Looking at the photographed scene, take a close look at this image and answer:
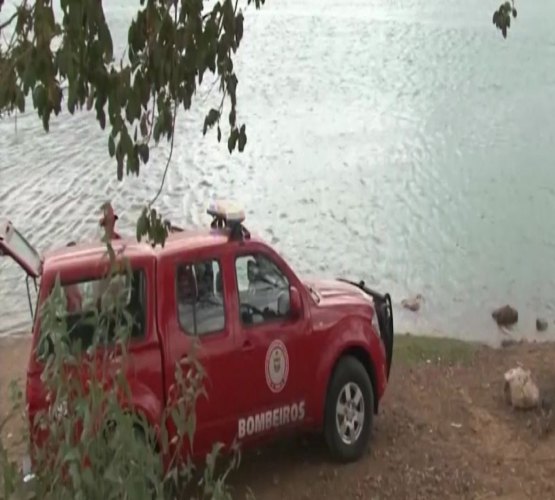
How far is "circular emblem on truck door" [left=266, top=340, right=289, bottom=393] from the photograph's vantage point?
7703mm

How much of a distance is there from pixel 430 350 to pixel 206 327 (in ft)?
16.5

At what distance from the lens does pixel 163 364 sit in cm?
708

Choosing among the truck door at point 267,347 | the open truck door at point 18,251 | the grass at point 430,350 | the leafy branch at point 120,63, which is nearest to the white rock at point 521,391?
the grass at point 430,350

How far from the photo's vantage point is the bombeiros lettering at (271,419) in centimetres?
766

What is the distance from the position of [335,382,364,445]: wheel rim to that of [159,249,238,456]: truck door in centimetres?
111

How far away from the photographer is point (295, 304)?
7.88 meters

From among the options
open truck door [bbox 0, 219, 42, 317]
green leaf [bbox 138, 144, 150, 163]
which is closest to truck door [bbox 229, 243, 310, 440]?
open truck door [bbox 0, 219, 42, 317]

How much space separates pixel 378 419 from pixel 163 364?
9.87 feet

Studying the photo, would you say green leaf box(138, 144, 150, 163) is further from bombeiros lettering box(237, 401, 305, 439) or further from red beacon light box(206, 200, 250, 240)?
bombeiros lettering box(237, 401, 305, 439)

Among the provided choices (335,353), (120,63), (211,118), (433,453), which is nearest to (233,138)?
(211,118)

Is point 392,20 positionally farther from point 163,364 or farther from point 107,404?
point 107,404

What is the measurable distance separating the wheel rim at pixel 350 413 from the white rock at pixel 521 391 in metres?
1.96

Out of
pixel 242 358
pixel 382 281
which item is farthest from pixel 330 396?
pixel 382 281

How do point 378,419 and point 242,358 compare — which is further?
point 378,419
